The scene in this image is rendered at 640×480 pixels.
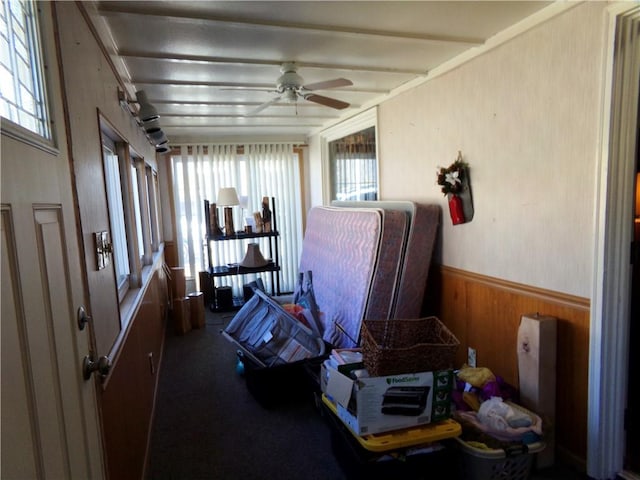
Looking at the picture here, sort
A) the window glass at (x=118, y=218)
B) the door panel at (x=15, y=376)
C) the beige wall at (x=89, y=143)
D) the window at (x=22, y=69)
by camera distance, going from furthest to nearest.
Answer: the window glass at (x=118, y=218) → the beige wall at (x=89, y=143) → the window at (x=22, y=69) → the door panel at (x=15, y=376)

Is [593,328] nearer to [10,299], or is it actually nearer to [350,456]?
[350,456]

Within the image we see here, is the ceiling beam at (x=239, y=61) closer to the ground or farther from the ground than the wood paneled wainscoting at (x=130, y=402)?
farther from the ground

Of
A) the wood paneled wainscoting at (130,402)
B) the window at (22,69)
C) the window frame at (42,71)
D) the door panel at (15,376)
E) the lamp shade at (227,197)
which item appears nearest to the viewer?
the door panel at (15,376)

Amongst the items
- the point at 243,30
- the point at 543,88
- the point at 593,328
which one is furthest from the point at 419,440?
the point at 243,30

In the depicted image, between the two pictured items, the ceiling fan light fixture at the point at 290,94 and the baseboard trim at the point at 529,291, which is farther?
the ceiling fan light fixture at the point at 290,94

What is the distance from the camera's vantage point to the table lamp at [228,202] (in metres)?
5.07

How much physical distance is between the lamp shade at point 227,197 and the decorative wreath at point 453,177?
10.1 ft

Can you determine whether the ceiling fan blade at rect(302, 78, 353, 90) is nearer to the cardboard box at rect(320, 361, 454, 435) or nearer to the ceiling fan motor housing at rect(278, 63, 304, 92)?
the ceiling fan motor housing at rect(278, 63, 304, 92)

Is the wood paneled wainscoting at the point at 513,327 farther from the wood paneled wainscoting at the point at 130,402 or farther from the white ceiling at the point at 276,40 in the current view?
the wood paneled wainscoting at the point at 130,402

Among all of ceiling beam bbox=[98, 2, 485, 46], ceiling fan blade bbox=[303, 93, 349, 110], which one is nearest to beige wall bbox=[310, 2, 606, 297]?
ceiling beam bbox=[98, 2, 485, 46]

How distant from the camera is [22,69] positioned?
97 centimetres

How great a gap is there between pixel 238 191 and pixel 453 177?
3.52 metres

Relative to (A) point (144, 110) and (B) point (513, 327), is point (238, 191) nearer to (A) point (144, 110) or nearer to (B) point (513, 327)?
(A) point (144, 110)

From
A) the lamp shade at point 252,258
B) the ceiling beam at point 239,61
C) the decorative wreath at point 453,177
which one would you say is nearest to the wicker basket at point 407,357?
the decorative wreath at point 453,177
